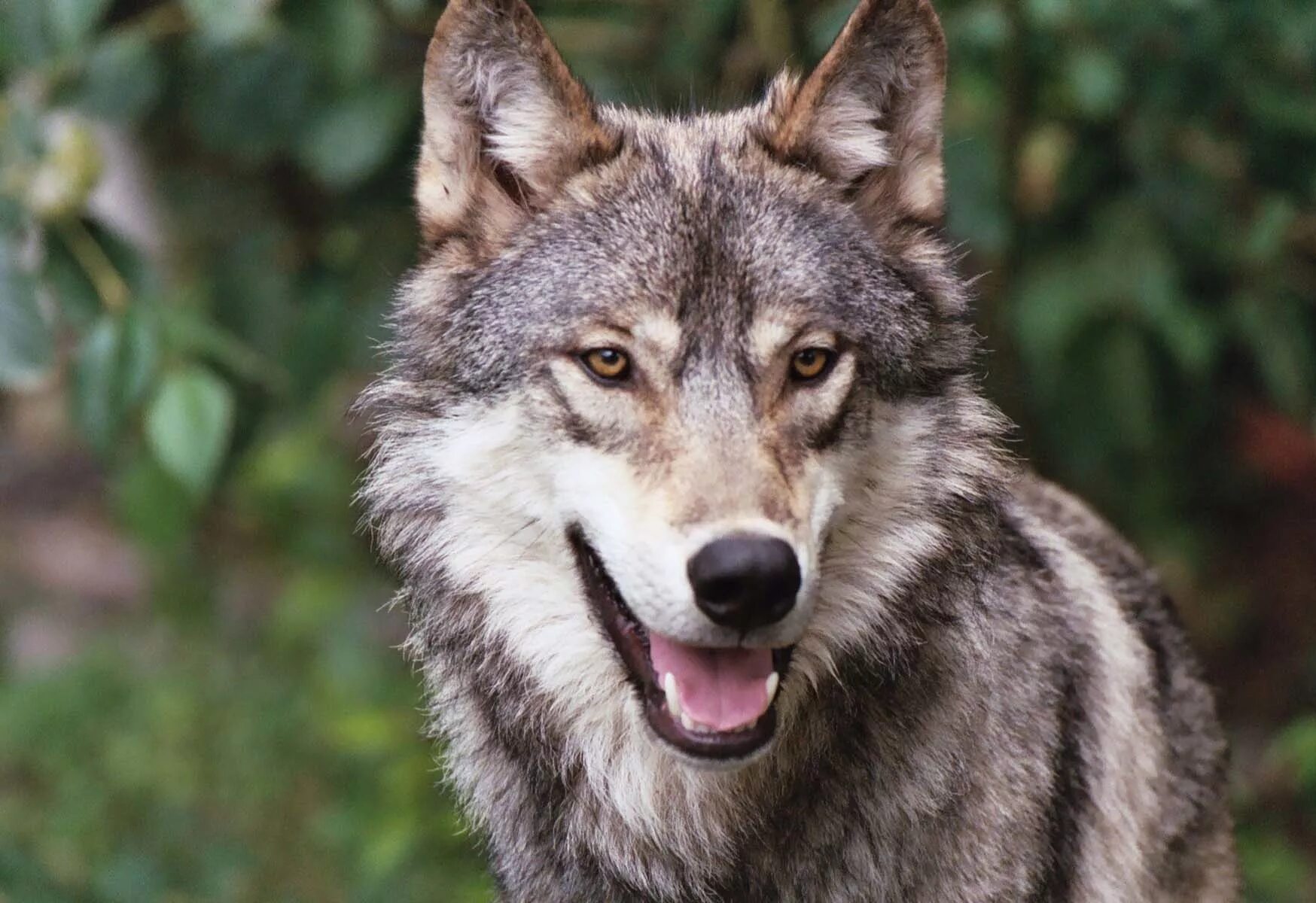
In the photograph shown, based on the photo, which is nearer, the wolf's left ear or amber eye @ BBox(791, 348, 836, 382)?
amber eye @ BBox(791, 348, 836, 382)

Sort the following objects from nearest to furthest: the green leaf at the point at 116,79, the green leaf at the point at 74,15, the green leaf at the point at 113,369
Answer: the green leaf at the point at 74,15, the green leaf at the point at 113,369, the green leaf at the point at 116,79

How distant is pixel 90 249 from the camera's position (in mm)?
4098

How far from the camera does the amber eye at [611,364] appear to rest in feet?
9.63

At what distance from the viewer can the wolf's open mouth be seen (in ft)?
9.06

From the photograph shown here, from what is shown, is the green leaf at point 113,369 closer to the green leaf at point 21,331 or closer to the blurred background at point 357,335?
the blurred background at point 357,335

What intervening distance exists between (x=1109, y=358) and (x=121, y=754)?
4.42 m

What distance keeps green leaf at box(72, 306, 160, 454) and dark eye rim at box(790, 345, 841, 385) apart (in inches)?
68.7

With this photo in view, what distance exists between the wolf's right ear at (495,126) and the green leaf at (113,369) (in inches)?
37.7

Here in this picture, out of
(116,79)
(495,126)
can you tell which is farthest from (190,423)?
(116,79)

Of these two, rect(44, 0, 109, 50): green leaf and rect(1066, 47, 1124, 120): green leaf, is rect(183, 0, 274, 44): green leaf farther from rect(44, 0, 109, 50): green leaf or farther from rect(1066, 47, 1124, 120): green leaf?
rect(1066, 47, 1124, 120): green leaf

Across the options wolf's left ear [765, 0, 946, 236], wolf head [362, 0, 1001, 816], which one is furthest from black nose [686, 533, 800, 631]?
wolf's left ear [765, 0, 946, 236]

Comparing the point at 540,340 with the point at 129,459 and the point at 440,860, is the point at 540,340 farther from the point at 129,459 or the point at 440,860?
the point at 129,459

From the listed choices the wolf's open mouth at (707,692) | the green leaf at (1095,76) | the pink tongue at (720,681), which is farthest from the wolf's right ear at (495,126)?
the green leaf at (1095,76)

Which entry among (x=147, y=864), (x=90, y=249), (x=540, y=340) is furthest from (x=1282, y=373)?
(x=147, y=864)
